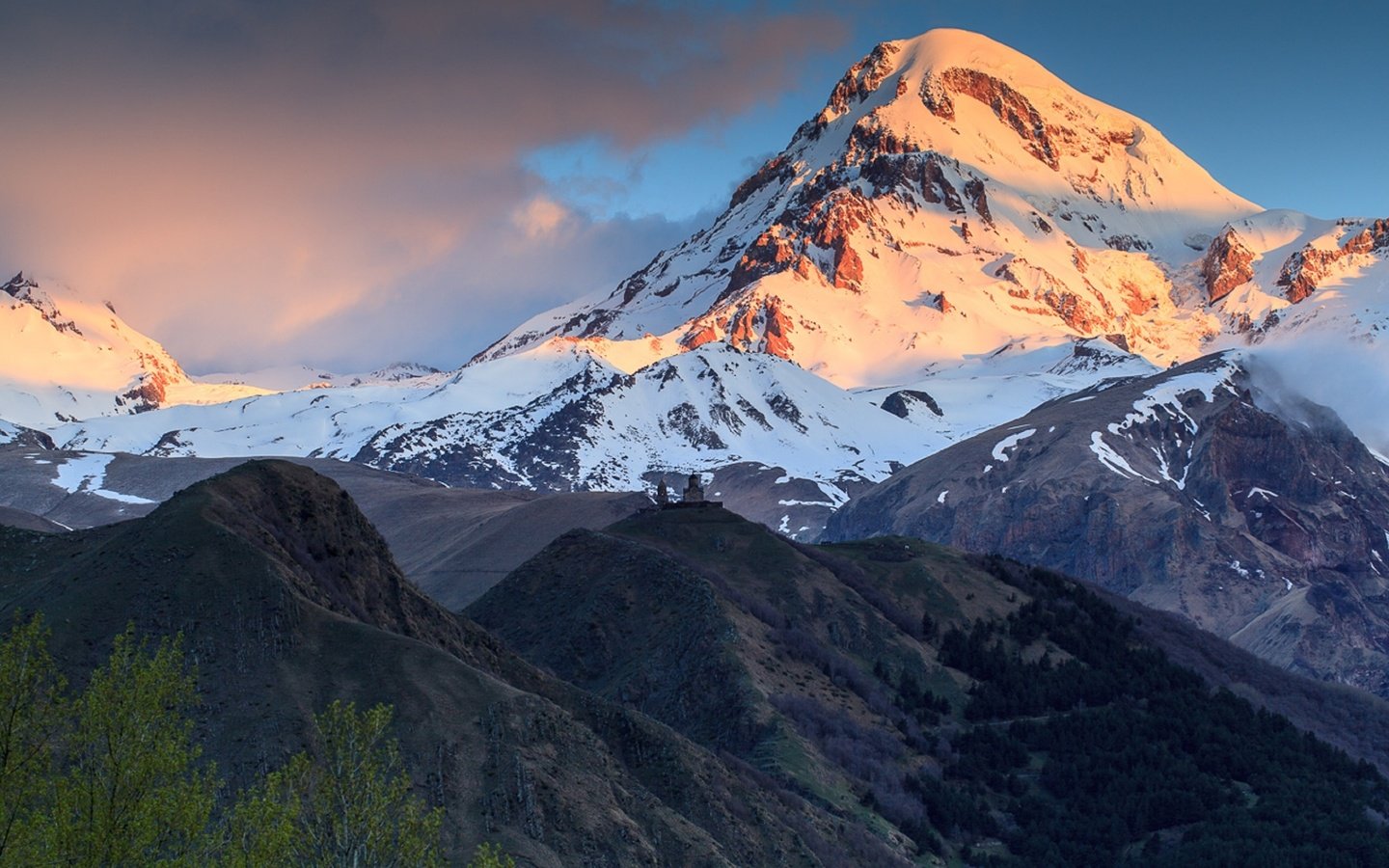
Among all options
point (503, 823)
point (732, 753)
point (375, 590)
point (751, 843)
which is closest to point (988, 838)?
point (732, 753)

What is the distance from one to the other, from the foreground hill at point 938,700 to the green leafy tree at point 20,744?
83.3m

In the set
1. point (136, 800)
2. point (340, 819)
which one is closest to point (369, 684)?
point (340, 819)

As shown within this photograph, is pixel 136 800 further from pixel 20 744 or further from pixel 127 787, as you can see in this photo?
pixel 20 744

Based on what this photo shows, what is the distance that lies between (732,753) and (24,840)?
93.3 meters

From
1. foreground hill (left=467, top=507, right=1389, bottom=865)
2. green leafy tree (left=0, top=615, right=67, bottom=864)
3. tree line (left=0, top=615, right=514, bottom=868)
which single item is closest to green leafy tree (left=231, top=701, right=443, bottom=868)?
tree line (left=0, top=615, right=514, bottom=868)

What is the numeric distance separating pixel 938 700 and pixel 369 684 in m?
83.3

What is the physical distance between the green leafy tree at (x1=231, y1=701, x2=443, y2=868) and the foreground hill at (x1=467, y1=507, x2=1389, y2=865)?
73764 mm

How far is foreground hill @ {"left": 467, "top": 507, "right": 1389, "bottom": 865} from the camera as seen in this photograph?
139750mm

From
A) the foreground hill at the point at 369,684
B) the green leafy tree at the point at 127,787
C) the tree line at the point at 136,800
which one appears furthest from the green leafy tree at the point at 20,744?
the foreground hill at the point at 369,684

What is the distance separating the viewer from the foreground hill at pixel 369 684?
85.4 m

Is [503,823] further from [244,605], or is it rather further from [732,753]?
[732,753]

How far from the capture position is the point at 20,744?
4659 centimetres

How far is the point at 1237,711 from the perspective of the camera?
173625 millimetres

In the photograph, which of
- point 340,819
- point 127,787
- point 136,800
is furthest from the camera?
point 340,819
